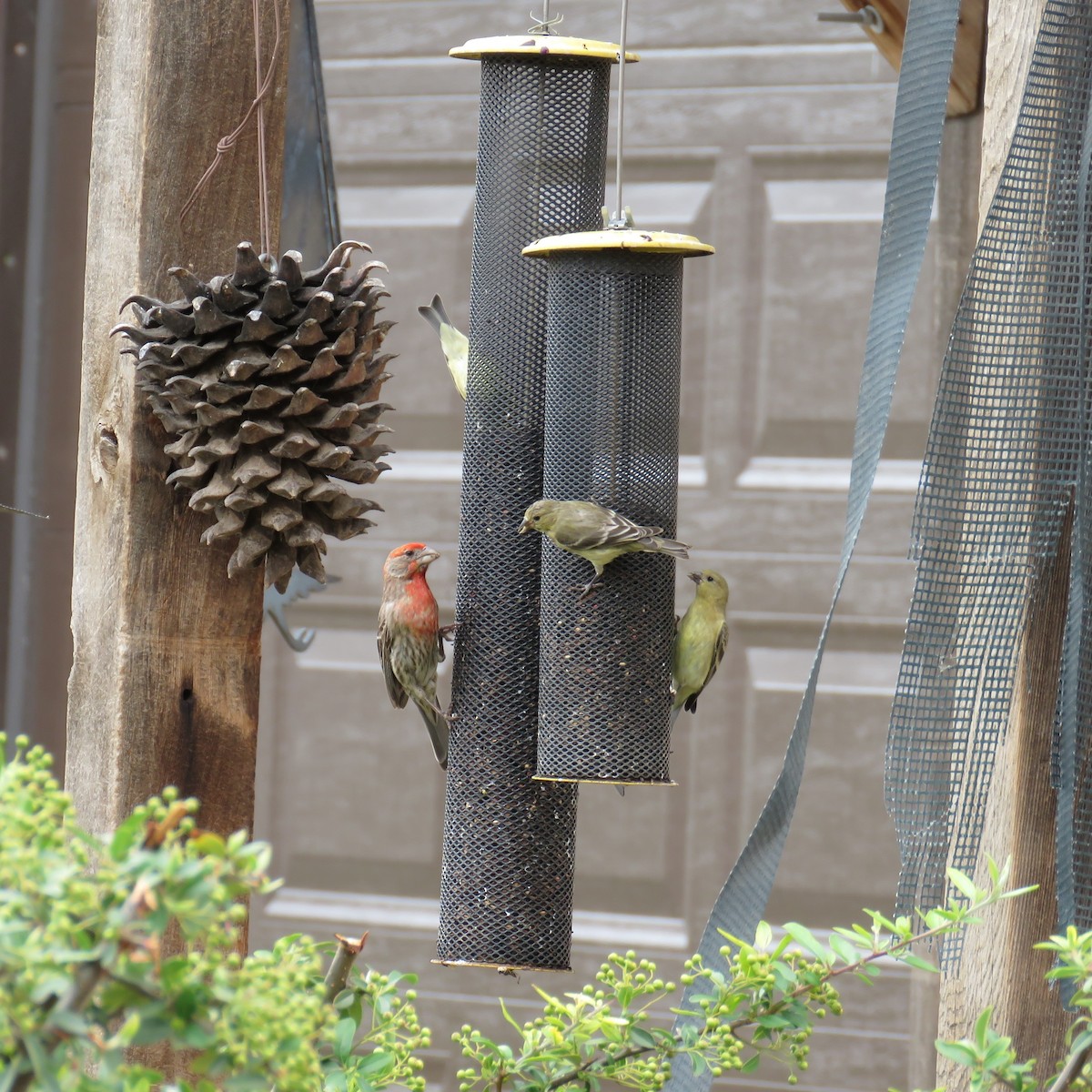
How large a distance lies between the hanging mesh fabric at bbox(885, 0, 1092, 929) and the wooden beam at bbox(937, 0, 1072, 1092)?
0.01m

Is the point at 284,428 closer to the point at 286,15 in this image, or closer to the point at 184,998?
the point at 286,15

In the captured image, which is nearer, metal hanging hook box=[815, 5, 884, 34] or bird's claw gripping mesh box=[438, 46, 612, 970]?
bird's claw gripping mesh box=[438, 46, 612, 970]

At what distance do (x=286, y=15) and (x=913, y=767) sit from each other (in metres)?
1.06

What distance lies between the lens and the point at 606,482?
2021 mm

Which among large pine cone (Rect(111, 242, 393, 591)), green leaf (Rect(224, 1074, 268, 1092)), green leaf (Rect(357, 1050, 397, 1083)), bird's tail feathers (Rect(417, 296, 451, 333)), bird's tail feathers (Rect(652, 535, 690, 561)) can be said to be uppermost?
bird's tail feathers (Rect(417, 296, 451, 333))

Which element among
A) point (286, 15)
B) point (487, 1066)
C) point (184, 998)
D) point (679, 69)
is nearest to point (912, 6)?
point (286, 15)

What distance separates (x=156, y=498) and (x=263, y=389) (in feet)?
0.61

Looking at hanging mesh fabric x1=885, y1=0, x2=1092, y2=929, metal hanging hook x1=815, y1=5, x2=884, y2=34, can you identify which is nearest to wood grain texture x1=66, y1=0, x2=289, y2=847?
hanging mesh fabric x1=885, y1=0, x2=1092, y2=929

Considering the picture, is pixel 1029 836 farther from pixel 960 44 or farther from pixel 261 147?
pixel 960 44

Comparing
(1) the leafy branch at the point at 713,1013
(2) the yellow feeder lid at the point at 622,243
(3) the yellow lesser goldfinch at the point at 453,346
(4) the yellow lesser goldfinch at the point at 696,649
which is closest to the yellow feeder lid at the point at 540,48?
(2) the yellow feeder lid at the point at 622,243

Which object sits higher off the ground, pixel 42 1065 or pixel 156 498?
pixel 156 498

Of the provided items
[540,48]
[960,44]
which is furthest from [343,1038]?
[960,44]

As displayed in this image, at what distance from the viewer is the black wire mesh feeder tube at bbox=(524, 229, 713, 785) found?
2.00 metres

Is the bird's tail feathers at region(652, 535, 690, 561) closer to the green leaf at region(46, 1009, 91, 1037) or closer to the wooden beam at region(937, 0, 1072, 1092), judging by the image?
the wooden beam at region(937, 0, 1072, 1092)
